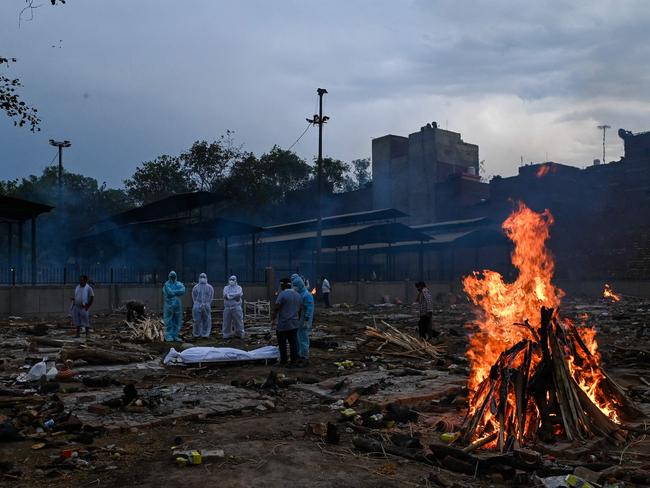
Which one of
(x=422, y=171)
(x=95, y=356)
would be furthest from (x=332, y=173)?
(x=95, y=356)

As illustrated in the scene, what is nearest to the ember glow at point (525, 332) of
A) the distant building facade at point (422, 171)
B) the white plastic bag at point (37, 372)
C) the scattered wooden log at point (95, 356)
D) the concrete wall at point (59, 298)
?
the white plastic bag at point (37, 372)

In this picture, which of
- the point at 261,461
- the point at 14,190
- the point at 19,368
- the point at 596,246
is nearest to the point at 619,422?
the point at 261,461

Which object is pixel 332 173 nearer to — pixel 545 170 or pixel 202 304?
pixel 545 170

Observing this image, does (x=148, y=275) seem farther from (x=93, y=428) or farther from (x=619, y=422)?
(x=619, y=422)

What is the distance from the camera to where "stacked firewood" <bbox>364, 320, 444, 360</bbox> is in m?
12.3

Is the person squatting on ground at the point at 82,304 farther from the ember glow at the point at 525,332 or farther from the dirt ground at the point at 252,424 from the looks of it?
the ember glow at the point at 525,332

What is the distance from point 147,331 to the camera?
49.4 ft

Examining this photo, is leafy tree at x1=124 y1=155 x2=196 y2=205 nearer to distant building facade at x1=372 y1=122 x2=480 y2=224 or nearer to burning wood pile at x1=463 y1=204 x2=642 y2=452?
distant building facade at x1=372 y1=122 x2=480 y2=224

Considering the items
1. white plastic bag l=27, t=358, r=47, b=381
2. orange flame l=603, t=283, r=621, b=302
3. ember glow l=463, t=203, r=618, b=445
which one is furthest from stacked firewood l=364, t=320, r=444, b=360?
orange flame l=603, t=283, r=621, b=302

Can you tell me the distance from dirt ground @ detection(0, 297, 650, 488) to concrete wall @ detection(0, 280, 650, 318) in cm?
929

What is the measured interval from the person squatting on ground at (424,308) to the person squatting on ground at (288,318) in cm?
371

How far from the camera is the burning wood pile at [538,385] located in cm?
620

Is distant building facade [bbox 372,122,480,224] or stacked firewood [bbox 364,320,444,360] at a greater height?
distant building facade [bbox 372,122,480,224]

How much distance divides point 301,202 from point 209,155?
14.4 meters
